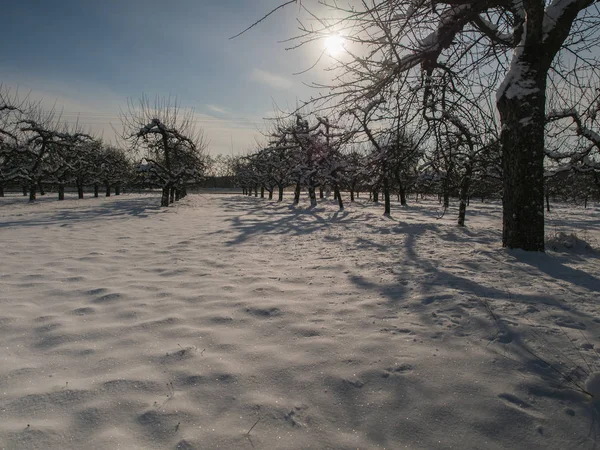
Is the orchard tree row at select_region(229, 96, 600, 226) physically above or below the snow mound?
above

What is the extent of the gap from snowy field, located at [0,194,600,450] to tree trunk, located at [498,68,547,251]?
544 mm

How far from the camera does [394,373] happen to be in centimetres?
209

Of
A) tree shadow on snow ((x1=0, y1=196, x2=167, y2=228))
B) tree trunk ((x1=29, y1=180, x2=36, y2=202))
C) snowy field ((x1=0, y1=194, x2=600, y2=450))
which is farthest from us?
tree trunk ((x1=29, y1=180, x2=36, y2=202))

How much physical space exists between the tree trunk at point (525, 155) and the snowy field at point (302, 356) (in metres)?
0.54

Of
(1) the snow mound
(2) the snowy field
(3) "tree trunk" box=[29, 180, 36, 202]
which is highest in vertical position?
(3) "tree trunk" box=[29, 180, 36, 202]

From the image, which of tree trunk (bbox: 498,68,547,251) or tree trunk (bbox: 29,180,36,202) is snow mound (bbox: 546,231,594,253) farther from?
tree trunk (bbox: 29,180,36,202)

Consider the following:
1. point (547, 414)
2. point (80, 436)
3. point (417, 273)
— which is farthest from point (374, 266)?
point (80, 436)

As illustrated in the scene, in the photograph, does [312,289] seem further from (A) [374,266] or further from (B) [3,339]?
(B) [3,339]

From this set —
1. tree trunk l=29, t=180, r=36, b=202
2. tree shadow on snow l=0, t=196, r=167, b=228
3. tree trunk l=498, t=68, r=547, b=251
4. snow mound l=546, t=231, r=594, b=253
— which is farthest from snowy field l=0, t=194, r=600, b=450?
tree trunk l=29, t=180, r=36, b=202

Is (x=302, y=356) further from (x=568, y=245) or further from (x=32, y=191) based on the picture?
(x=32, y=191)

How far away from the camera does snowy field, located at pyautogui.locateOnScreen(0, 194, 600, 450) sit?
164cm

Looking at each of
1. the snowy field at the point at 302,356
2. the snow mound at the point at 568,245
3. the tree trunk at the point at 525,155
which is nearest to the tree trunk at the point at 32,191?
the snowy field at the point at 302,356

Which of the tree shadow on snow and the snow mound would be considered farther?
the tree shadow on snow

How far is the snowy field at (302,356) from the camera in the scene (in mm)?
1643
